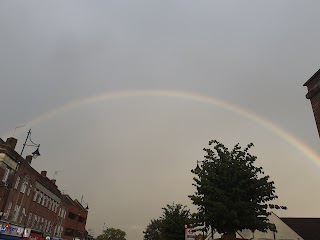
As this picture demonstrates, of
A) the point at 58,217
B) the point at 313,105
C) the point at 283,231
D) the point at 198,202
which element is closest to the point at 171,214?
the point at 283,231

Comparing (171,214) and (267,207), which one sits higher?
(171,214)

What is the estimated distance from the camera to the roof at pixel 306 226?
4184cm

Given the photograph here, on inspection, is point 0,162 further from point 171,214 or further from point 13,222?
point 171,214

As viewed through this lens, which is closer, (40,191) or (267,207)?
(267,207)

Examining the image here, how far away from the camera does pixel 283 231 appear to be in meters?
39.8

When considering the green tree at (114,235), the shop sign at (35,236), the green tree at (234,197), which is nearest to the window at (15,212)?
the shop sign at (35,236)

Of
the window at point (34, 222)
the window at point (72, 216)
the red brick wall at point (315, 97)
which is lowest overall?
the window at point (34, 222)

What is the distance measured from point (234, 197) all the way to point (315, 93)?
24.4ft

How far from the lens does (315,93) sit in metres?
12.9

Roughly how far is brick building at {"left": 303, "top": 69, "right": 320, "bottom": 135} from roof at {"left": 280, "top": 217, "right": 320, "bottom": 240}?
35.2m

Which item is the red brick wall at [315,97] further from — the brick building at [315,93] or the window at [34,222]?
the window at [34,222]

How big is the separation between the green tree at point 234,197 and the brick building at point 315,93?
6.00 metres

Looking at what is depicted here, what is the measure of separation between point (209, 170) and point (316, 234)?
1295 inches

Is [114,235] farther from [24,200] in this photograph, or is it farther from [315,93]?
[315,93]
